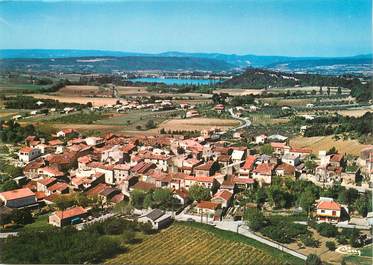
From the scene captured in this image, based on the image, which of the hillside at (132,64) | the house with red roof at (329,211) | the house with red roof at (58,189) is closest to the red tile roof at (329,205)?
the house with red roof at (329,211)

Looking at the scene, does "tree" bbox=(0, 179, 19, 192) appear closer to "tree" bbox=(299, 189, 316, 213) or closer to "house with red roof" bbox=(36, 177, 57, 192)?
"house with red roof" bbox=(36, 177, 57, 192)

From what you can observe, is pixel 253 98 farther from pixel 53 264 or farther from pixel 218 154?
pixel 53 264

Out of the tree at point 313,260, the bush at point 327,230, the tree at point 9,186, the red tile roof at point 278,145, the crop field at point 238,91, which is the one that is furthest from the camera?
the crop field at point 238,91

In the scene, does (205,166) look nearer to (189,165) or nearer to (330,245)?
(189,165)

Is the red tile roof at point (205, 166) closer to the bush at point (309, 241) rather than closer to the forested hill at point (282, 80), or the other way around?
the bush at point (309, 241)

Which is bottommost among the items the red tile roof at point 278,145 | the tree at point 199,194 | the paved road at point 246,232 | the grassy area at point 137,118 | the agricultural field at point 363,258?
the paved road at point 246,232

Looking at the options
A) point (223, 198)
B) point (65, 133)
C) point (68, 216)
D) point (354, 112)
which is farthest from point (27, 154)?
point (354, 112)

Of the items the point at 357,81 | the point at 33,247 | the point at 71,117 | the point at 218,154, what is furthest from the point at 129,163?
the point at 357,81
